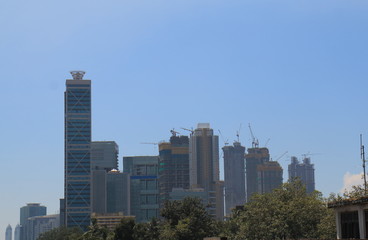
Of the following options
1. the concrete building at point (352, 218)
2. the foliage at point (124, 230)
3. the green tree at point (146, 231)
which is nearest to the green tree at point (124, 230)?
the foliage at point (124, 230)

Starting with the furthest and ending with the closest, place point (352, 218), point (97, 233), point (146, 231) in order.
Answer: point (97, 233)
point (146, 231)
point (352, 218)

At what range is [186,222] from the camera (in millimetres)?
129000

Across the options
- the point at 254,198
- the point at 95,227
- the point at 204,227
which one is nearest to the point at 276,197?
the point at 254,198

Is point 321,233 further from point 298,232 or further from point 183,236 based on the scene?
point 183,236

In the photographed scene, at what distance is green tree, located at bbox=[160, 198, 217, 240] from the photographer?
414 ft

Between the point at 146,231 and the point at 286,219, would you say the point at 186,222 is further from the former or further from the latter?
the point at 286,219

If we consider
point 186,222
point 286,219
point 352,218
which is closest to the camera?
point 352,218

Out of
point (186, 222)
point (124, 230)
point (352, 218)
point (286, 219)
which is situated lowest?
point (124, 230)

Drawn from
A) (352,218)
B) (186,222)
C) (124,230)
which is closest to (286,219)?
(186,222)

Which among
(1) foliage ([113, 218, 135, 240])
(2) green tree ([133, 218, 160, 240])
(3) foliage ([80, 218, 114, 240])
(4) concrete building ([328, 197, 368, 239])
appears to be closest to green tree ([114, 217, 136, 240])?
(1) foliage ([113, 218, 135, 240])

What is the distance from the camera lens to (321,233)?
305ft

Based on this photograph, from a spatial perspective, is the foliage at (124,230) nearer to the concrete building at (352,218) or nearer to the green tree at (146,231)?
the green tree at (146,231)

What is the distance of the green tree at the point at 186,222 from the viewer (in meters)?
126

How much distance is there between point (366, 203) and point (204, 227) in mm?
74856
